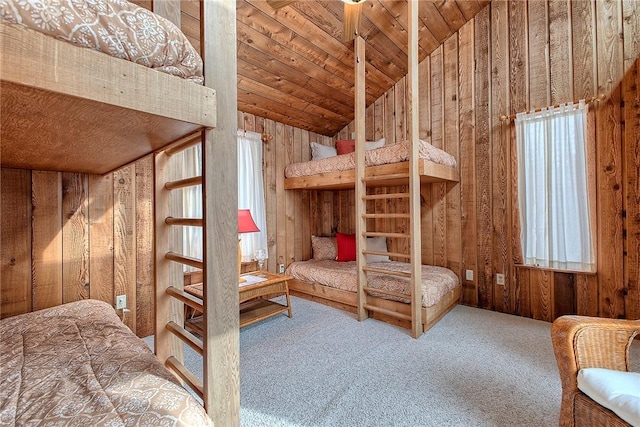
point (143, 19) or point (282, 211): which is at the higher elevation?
point (143, 19)

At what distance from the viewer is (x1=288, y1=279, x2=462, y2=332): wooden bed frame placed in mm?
2629

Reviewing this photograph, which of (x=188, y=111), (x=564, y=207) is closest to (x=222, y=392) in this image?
(x=188, y=111)

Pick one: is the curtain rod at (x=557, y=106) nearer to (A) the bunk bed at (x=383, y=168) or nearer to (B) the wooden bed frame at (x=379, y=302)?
(A) the bunk bed at (x=383, y=168)

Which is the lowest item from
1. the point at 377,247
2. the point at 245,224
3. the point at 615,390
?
the point at 615,390

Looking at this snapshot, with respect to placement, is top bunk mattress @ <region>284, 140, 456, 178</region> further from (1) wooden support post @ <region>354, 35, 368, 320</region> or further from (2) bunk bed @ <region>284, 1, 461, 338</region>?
(1) wooden support post @ <region>354, 35, 368, 320</region>

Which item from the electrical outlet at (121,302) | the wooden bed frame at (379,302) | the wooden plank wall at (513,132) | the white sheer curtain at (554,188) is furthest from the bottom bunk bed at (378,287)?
the electrical outlet at (121,302)

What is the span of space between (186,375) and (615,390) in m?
1.65

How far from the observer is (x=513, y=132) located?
2949 mm

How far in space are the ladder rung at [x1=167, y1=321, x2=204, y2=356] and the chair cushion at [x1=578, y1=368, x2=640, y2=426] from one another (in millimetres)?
1449

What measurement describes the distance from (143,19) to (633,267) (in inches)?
145

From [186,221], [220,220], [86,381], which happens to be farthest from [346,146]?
[86,381]

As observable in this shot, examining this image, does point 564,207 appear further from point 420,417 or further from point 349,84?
point 349,84

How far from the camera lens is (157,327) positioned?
4.60 ft

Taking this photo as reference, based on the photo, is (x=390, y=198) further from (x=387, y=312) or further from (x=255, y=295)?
(x=255, y=295)
